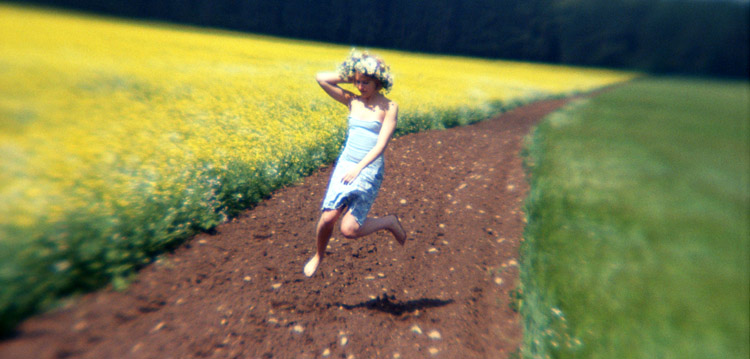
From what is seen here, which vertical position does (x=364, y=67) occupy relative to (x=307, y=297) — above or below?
above

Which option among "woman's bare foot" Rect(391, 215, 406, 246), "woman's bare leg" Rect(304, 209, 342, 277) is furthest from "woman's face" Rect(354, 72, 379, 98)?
"woman's bare foot" Rect(391, 215, 406, 246)

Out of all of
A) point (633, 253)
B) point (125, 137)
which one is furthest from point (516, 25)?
point (125, 137)

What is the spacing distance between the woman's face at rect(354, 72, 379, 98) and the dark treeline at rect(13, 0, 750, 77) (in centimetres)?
517

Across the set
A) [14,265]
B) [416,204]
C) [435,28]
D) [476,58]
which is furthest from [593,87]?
[14,265]

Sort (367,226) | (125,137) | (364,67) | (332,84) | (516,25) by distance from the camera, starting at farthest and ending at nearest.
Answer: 1. (516,25)
2. (125,137)
3. (367,226)
4. (332,84)
5. (364,67)

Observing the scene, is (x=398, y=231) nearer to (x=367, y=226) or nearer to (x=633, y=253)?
(x=367, y=226)

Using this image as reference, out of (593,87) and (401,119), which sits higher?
(401,119)

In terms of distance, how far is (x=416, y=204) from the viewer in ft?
17.8

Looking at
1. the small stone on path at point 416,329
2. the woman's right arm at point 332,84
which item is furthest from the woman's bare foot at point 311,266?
the woman's right arm at point 332,84

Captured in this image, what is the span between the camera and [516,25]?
3572 cm

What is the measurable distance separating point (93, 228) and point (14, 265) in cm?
60

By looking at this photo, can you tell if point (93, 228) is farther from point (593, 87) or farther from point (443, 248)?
point (593, 87)

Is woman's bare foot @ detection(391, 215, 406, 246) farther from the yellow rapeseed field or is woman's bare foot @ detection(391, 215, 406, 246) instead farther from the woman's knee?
the yellow rapeseed field

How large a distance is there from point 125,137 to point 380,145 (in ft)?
8.26
